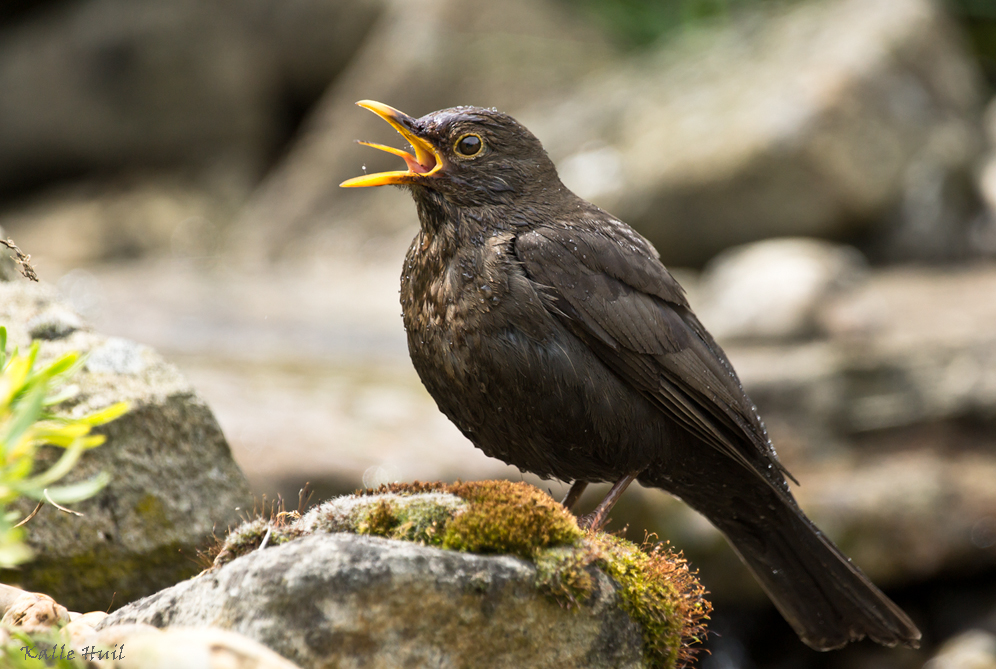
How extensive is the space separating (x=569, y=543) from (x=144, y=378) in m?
2.13

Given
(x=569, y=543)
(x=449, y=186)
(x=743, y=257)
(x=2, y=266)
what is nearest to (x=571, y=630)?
(x=569, y=543)

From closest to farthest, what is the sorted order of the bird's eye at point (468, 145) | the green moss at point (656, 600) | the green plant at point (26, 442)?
the green plant at point (26, 442) → the green moss at point (656, 600) → the bird's eye at point (468, 145)

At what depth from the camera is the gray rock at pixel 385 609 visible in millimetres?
2664

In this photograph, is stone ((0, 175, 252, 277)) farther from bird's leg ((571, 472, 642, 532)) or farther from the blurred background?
bird's leg ((571, 472, 642, 532))

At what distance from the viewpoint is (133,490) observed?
13.0ft

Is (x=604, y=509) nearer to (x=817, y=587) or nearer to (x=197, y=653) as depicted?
(x=817, y=587)

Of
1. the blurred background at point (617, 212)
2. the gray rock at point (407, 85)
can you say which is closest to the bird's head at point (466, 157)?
the blurred background at point (617, 212)

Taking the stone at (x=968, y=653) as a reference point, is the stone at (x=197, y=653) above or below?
above

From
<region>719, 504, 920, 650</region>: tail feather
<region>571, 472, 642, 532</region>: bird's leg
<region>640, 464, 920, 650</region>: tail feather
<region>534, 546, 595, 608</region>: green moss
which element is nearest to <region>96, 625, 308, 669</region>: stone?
<region>534, 546, 595, 608</region>: green moss

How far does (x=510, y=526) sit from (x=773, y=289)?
261 inches

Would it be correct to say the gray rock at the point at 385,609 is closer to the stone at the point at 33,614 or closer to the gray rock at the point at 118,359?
the stone at the point at 33,614

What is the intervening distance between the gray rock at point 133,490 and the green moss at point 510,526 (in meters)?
1.45

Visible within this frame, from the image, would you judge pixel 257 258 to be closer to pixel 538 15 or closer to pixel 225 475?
pixel 538 15

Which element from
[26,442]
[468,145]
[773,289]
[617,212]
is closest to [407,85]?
[617,212]
